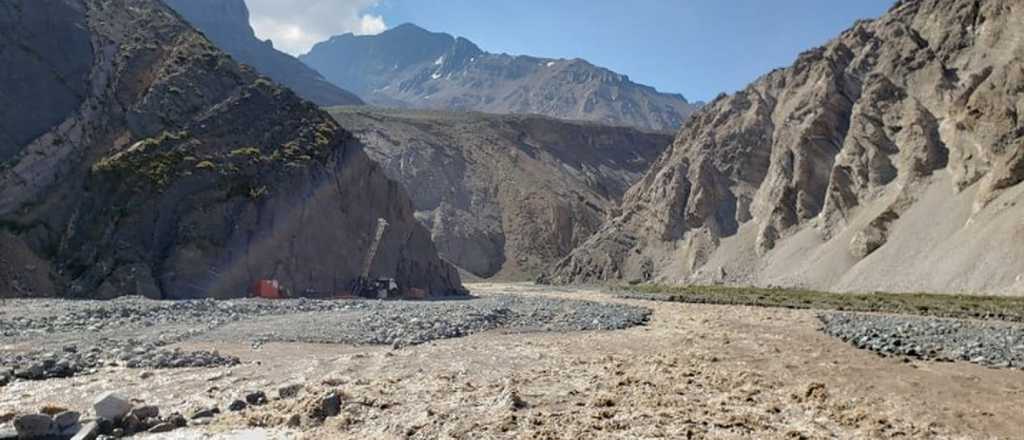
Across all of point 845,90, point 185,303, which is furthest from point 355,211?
point 845,90

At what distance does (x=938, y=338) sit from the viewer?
23.3m

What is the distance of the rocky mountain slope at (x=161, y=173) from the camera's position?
37.8 meters

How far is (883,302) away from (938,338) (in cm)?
1863

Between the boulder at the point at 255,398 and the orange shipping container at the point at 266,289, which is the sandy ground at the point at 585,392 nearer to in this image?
the boulder at the point at 255,398

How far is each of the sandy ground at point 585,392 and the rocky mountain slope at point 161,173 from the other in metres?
22.4

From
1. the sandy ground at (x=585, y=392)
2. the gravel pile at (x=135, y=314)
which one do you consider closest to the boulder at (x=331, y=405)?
the sandy ground at (x=585, y=392)

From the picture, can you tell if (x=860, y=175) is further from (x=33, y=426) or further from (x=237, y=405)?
(x=33, y=426)

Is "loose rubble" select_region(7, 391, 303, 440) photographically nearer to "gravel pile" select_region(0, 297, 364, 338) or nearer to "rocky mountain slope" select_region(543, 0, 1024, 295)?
"gravel pile" select_region(0, 297, 364, 338)

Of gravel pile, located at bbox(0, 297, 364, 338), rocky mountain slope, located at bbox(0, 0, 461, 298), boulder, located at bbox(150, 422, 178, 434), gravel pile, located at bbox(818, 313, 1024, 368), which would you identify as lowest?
gravel pile, located at bbox(818, 313, 1024, 368)

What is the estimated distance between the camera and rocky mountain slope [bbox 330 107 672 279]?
4267 inches

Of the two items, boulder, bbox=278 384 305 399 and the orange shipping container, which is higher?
the orange shipping container

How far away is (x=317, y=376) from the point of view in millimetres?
15281

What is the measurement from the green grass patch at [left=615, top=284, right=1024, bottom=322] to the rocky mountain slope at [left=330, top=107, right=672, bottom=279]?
55.8m

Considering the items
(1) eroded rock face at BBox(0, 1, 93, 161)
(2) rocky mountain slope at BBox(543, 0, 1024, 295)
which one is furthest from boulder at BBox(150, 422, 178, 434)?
(2) rocky mountain slope at BBox(543, 0, 1024, 295)
